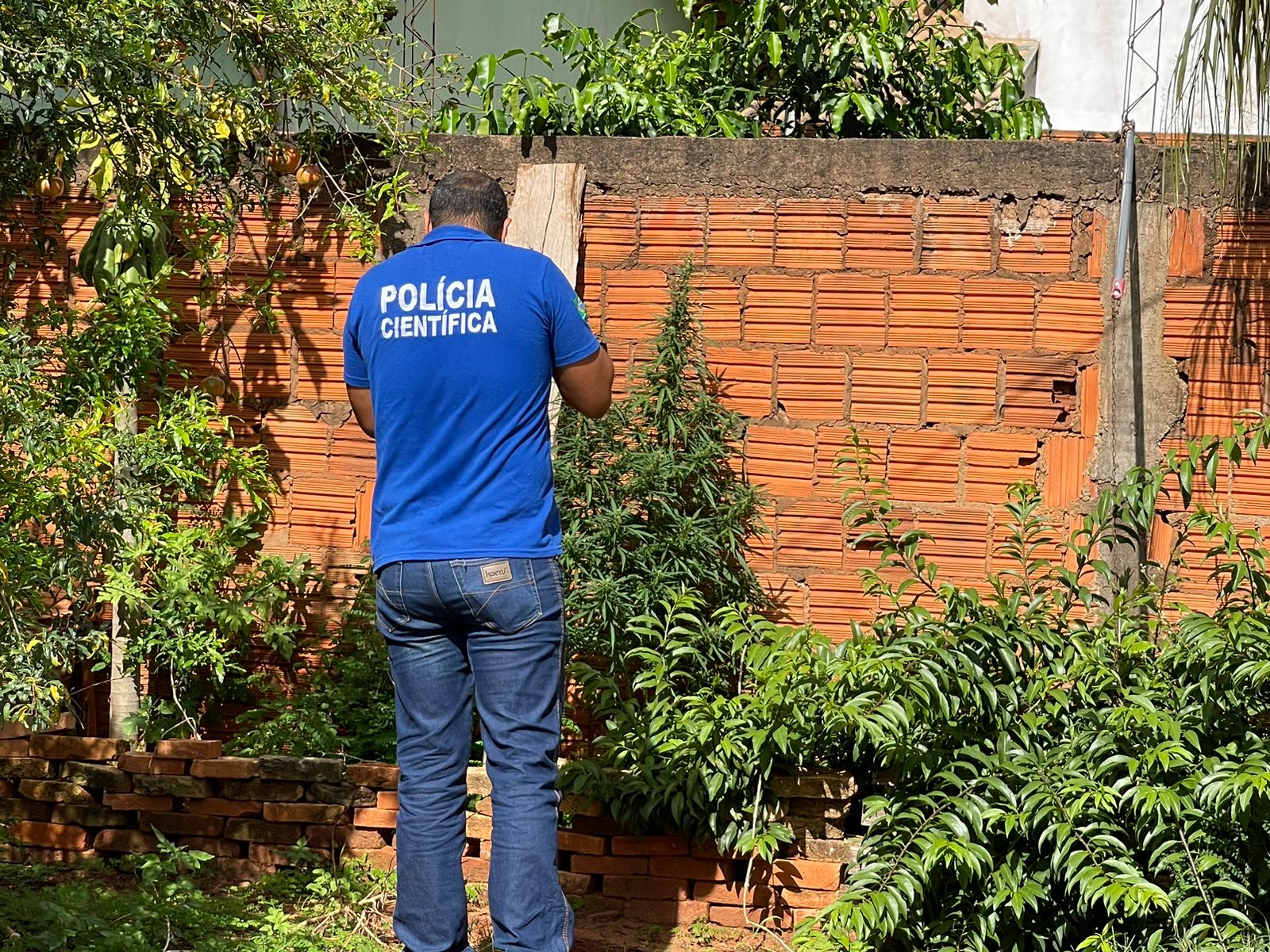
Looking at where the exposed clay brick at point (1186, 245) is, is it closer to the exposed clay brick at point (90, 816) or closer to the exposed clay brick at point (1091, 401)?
the exposed clay brick at point (1091, 401)

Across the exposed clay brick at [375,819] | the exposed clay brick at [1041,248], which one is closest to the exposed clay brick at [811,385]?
the exposed clay brick at [1041,248]

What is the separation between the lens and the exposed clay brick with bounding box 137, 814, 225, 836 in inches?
177

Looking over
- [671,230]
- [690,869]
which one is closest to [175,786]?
[690,869]

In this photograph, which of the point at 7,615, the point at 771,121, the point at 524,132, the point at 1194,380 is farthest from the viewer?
the point at 771,121

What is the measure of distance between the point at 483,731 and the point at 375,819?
1389 mm

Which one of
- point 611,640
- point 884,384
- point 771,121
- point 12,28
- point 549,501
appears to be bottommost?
point 611,640

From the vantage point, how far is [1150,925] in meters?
3.62

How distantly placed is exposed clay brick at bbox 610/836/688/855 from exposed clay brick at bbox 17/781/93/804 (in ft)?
6.11

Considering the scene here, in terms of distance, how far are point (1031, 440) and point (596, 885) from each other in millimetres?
2173

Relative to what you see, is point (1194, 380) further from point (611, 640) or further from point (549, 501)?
point (549, 501)

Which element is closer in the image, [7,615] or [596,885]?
[7,615]

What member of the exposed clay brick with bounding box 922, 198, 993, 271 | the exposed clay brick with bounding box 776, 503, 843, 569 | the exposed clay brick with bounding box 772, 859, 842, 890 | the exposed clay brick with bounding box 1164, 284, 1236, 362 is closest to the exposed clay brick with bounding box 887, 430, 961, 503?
the exposed clay brick with bounding box 776, 503, 843, 569

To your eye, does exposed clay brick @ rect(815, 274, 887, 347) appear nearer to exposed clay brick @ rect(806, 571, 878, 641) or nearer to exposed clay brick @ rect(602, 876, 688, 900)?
exposed clay brick @ rect(806, 571, 878, 641)

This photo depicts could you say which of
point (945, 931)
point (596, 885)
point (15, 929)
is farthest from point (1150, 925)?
point (15, 929)
